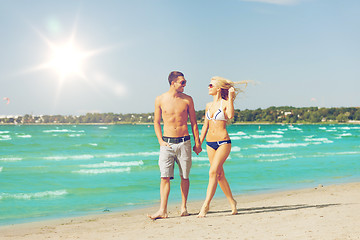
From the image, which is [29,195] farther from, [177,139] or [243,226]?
[243,226]

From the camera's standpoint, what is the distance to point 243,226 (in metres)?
6.50

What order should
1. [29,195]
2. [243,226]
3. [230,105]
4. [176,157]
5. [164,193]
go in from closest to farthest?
[243,226], [230,105], [176,157], [164,193], [29,195]

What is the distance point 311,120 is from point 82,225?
17779 centimetres

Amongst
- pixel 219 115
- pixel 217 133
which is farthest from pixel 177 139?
pixel 219 115

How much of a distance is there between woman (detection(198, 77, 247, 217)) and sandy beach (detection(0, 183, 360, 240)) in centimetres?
73

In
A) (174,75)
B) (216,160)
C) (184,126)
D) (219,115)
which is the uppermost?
(174,75)

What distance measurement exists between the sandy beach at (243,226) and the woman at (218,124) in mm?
732

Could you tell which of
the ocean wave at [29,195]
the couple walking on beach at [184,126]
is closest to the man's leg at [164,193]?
the couple walking on beach at [184,126]

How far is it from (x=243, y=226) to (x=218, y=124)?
1.60m

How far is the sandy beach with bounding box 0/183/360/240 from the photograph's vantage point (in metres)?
6.00

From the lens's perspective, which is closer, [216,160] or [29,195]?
[216,160]

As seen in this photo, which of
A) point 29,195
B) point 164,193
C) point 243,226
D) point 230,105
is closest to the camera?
point 243,226

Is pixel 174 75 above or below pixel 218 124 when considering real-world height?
above

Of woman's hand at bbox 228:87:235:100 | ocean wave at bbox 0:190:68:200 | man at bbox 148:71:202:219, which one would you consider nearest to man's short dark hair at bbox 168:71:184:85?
man at bbox 148:71:202:219
